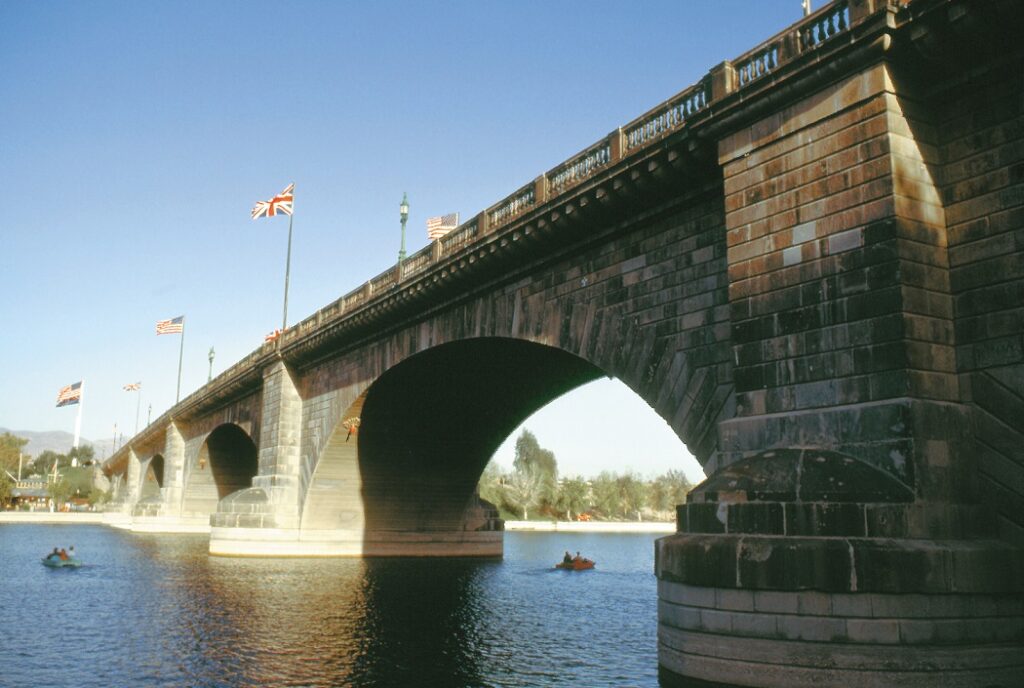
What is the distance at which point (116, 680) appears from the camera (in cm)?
1440

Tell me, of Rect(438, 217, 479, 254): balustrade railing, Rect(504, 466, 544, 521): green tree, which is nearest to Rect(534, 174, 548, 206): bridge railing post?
Rect(438, 217, 479, 254): balustrade railing

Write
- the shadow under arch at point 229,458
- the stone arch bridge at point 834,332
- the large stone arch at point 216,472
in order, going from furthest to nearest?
the large stone arch at point 216,472 < the shadow under arch at point 229,458 < the stone arch bridge at point 834,332

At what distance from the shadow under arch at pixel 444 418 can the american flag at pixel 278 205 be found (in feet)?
A: 42.0

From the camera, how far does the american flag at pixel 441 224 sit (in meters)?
30.9

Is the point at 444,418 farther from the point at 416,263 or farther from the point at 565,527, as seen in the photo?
the point at 565,527

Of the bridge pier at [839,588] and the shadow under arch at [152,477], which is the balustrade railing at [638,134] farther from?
the shadow under arch at [152,477]

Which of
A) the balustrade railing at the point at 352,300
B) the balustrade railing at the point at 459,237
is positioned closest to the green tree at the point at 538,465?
the balustrade railing at the point at 352,300

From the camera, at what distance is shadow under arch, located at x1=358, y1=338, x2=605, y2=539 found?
30.8 meters

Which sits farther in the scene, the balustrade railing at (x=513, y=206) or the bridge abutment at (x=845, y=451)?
the balustrade railing at (x=513, y=206)

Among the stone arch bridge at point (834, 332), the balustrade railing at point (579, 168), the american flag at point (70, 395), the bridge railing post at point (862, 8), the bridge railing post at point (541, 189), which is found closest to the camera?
the stone arch bridge at point (834, 332)

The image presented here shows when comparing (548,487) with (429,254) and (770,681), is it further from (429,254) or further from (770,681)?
(770,681)

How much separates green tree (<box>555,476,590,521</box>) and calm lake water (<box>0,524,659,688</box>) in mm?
73050

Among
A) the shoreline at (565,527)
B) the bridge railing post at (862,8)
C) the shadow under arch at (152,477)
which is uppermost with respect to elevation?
the bridge railing post at (862,8)

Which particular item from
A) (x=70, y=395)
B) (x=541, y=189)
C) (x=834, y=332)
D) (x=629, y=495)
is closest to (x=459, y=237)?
(x=541, y=189)
